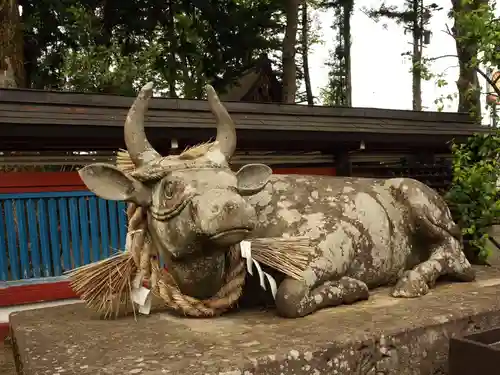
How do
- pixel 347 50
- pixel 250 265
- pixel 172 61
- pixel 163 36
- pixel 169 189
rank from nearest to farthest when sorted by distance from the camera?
1. pixel 169 189
2. pixel 250 265
3. pixel 172 61
4. pixel 163 36
5. pixel 347 50

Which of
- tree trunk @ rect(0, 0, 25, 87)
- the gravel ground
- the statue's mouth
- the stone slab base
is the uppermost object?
tree trunk @ rect(0, 0, 25, 87)

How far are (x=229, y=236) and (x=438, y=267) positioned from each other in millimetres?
1503

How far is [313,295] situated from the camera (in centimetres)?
231

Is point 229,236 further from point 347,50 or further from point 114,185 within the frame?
point 347,50

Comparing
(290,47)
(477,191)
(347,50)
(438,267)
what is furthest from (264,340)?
(347,50)

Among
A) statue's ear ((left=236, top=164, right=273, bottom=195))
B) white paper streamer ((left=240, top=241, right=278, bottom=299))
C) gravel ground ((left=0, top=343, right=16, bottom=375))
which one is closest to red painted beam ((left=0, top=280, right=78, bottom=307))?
gravel ground ((left=0, top=343, right=16, bottom=375))

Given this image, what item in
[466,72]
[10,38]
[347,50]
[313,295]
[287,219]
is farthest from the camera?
[347,50]

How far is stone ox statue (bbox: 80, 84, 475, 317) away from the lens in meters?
2.02

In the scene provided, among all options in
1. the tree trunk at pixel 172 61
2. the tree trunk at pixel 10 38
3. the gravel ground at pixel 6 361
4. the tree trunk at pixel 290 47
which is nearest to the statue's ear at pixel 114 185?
the gravel ground at pixel 6 361

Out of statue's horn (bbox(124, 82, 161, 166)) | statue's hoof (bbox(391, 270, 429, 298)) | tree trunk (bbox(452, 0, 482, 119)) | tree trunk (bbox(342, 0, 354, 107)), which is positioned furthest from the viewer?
tree trunk (bbox(342, 0, 354, 107))

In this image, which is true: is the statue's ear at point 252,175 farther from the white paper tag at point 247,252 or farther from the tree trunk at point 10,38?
the tree trunk at point 10,38

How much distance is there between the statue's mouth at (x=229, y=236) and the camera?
190 centimetres

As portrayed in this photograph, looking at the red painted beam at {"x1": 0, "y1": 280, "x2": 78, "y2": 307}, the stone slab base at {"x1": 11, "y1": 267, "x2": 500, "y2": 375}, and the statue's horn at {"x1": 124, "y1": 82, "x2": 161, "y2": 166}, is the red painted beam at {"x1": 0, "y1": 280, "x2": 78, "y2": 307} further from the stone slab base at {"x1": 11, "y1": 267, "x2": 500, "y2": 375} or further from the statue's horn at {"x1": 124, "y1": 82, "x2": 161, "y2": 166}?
the statue's horn at {"x1": 124, "y1": 82, "x2": 161, "y2": 166}

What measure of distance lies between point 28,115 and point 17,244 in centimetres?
137
